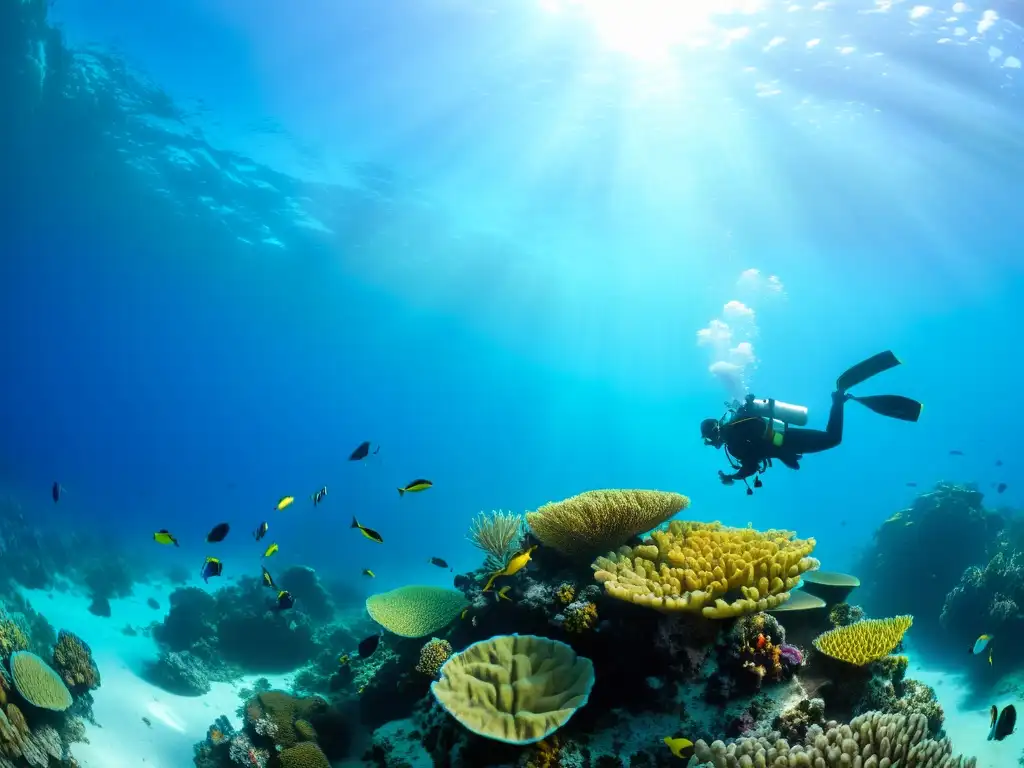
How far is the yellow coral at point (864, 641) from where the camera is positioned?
416 cm

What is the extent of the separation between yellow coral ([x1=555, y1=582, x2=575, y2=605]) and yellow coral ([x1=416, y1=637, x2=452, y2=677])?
1729 millimetres

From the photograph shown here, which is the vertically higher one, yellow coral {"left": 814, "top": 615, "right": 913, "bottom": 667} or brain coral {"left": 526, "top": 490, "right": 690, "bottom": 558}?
brain coral {"left": 526, "top": 490, "right": 690, "bottom": 558}

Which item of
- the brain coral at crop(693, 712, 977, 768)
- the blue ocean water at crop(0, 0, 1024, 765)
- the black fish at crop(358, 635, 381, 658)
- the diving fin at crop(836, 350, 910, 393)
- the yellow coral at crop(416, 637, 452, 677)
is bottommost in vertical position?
A: the brain coral at crop(693, 712, 977, 768)

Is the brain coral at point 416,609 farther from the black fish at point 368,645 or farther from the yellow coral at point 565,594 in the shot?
the yellow coral at point 565,594

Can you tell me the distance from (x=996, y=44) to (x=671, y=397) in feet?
314

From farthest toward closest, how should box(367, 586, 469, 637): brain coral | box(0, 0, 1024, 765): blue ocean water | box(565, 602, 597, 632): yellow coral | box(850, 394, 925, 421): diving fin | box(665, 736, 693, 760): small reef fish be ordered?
box(0, 0, 1024, 765): blue ocean water, box(850, 394, 925, 421): diving fin, box(367, 586, 469, 637): brain coral, box(565, 602, 597, 632): yellow coral, box(665, 736, 693, 760): small reef fish

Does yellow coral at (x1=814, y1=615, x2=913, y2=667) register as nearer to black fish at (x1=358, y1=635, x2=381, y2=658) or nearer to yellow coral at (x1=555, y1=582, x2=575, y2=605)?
yellow coral at (x1=555, y1=582, x2=575, y2=605)

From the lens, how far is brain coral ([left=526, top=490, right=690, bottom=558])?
497 centimetres

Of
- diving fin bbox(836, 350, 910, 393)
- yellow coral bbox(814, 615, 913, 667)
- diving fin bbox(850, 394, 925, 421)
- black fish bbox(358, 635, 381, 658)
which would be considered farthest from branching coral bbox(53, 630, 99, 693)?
diving fin bbox(836, 350, 910, 393)

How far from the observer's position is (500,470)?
417 ft

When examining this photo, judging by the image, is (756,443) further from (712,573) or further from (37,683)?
(37,683)

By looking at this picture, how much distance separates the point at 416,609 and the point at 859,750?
5259mm

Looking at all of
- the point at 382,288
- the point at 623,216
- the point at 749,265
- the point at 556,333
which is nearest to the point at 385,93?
the point at 623,216

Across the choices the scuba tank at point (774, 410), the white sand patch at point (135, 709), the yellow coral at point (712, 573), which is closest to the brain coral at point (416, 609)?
the yellow coral at point (712, 573)
